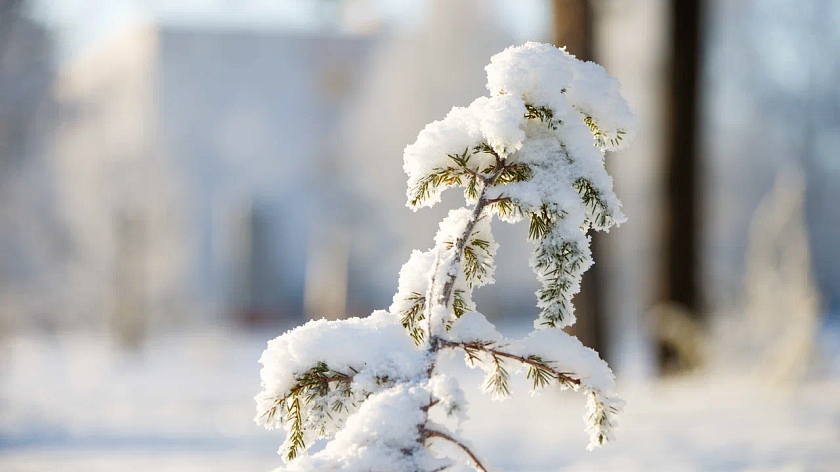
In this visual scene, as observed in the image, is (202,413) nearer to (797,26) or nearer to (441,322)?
(441,322)

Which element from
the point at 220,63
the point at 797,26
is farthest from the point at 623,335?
the point at 220,63

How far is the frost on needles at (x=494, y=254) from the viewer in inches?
65.0

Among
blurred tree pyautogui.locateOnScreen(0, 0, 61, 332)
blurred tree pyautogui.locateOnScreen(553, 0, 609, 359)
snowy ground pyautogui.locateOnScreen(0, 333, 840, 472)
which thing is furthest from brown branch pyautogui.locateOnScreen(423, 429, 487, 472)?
blurred tree pyautogui.locateOnScreen(0, 0, 61, 332)

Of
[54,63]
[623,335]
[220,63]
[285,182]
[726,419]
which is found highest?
[220,63]

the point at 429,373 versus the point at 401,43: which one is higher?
the point at 401,43

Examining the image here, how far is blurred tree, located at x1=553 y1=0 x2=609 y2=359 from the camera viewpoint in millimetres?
6000

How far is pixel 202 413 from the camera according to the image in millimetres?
6734

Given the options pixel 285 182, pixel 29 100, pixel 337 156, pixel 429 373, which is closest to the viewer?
pixel 429 373

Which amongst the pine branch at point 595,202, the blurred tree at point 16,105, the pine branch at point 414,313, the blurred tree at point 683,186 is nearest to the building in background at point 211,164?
the blurred tree at point 16,105

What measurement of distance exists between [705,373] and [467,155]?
572cm

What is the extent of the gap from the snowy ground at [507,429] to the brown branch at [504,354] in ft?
3.62

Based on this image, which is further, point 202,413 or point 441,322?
point 202,413

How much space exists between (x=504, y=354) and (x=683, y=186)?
20.6 feet

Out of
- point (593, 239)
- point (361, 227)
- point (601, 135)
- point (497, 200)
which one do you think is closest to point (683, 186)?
point (593, 239)
